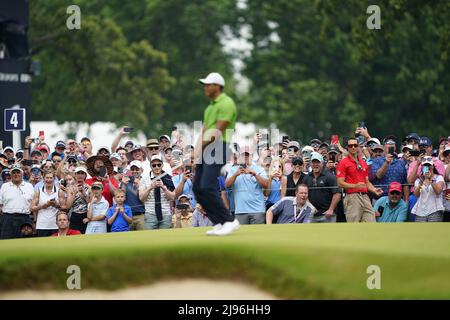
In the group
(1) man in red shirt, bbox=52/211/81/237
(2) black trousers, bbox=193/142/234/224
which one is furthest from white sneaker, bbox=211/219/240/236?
(1) man in red shirt, bbox=52/211/81/237

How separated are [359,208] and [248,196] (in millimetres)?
1822

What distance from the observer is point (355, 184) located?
2103 centimetres

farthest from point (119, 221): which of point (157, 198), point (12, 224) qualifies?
point (12, 224)

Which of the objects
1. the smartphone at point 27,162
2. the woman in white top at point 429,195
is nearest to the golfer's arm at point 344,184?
the woman in white top at point 429,195

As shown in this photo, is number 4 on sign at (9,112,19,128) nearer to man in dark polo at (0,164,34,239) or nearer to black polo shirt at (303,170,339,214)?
man in dark polo at (0,164,34,239)

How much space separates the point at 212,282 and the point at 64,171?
25.8 ft

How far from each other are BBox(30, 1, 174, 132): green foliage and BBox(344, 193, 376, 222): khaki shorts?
106ft

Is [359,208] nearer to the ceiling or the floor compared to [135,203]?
nearer to the floor

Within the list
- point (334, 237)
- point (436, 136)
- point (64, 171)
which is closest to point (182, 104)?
point (436, 136)

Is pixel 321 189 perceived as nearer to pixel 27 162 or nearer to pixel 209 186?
pixel 209 186

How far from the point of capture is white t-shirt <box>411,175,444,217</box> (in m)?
21.1

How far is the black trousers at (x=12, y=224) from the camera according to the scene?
22266mm

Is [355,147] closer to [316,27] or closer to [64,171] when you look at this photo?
[64,171]

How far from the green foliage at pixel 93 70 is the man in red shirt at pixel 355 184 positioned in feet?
106
